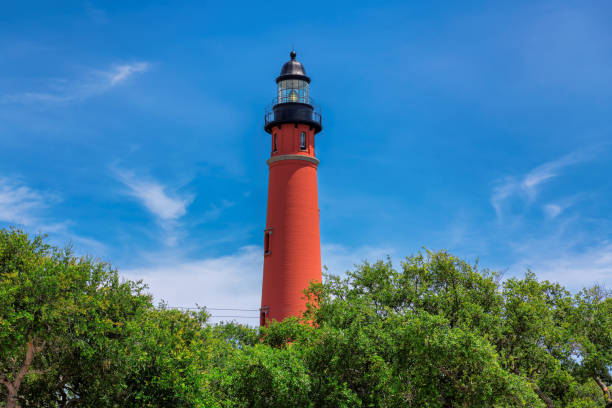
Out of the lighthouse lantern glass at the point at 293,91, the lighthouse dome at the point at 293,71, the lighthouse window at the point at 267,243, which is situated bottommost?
the lighthouse window at the point at 267,243

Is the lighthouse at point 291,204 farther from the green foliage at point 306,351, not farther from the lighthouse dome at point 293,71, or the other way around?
the green foliage at point 306,351

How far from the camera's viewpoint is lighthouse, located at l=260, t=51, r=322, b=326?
42312 millimetres

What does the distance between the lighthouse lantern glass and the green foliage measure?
22.0 metres

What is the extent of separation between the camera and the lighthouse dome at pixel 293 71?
48.1 meters

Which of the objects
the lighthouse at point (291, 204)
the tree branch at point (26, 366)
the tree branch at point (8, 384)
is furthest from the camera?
the lighthouse at point (291, 204)

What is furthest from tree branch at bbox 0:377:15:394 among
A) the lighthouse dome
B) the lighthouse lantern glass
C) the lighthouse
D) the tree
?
the lighthouse dome

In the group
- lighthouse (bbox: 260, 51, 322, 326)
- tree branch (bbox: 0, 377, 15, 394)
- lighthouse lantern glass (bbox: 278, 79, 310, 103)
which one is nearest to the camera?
tree branch (bbox: 0, 377, 15, 394)

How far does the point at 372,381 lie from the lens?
25203 millimetres

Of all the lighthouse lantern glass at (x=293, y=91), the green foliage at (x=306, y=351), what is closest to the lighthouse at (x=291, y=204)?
the lighthouse lantern glass at (x=293, y=91)

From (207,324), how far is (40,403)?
33.2 feet

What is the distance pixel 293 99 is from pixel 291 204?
9.46 metres

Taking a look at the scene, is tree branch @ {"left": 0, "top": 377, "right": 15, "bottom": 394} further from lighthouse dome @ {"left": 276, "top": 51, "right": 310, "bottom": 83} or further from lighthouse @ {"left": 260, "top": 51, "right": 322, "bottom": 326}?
lighthouse dome @ {"left": 276, "top": 51, "right": 310, "bottom": 83}

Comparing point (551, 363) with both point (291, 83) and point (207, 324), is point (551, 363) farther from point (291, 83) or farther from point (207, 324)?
point (291, 83)

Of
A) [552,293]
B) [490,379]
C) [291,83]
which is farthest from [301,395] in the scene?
[291,83]
